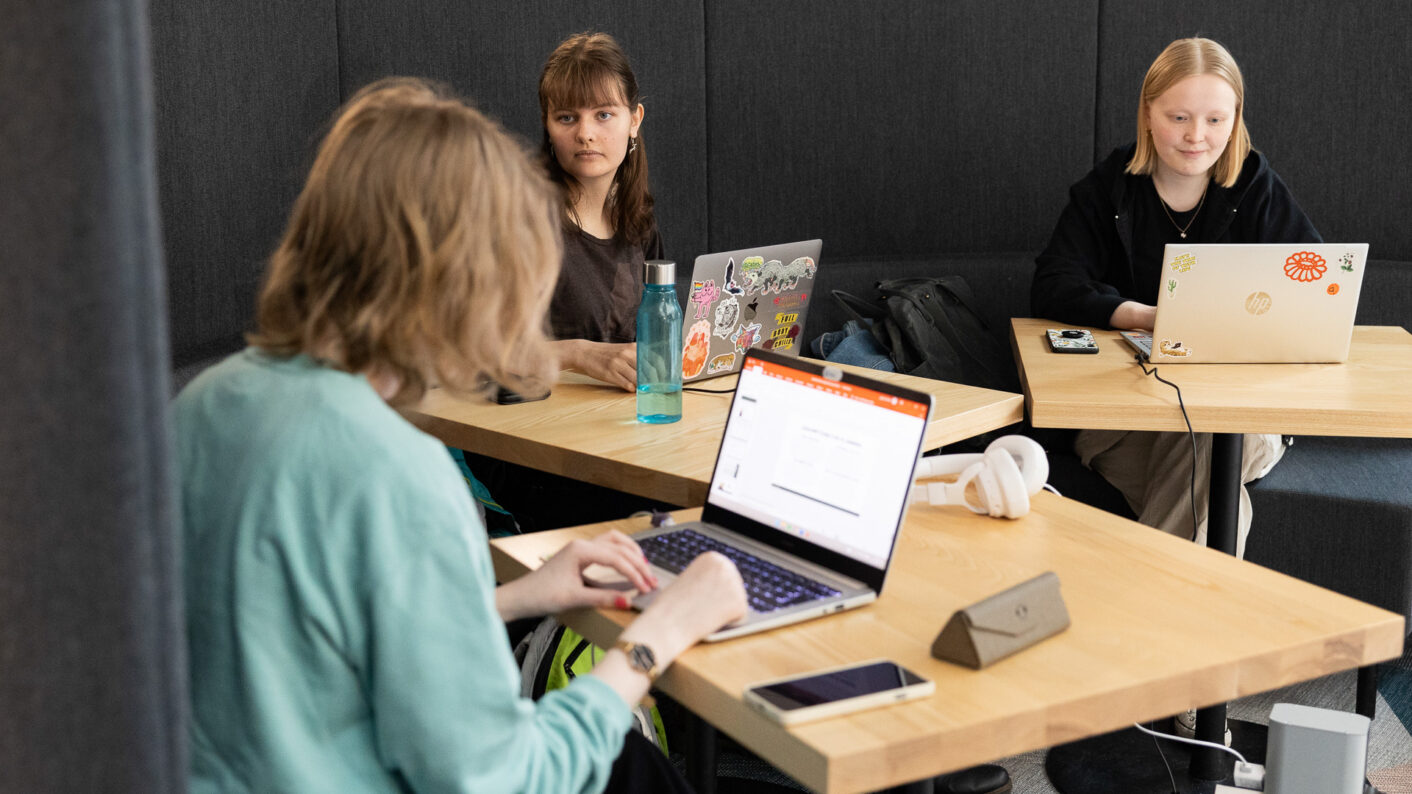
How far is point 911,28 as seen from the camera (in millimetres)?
4012

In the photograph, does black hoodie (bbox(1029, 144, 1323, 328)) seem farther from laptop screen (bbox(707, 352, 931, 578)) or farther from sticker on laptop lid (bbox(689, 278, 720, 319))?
laptop screen (bbox(707, 352, 931, 578))

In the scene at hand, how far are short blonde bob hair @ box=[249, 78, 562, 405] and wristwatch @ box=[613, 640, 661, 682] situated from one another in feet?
1.03

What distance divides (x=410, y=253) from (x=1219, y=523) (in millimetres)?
1855

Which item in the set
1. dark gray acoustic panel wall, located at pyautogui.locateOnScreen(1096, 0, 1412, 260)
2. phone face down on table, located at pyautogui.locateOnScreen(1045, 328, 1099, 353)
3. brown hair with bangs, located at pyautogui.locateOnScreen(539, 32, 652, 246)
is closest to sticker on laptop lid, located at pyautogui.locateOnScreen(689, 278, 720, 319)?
brown hair with bangs, located at pyautogui.locateOnScreen(539, 32, 652, 246)

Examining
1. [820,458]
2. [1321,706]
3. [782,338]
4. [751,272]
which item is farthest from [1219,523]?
[820,458]

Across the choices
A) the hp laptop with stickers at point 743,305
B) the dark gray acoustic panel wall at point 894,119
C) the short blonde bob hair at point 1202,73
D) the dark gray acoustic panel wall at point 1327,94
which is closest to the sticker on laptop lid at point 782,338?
the hp laptop with stickers at point 743,305

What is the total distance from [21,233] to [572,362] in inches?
66.5

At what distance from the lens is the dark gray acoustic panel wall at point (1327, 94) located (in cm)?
380

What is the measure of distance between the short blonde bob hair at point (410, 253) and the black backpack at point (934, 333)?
7.13ft

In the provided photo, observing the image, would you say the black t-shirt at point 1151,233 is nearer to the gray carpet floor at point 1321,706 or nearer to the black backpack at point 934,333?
the black backpack at point 934,333

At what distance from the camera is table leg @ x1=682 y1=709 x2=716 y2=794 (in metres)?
1.83

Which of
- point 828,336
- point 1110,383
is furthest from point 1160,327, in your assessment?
point 828,336

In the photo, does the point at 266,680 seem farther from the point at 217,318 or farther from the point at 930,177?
the point at 930,177

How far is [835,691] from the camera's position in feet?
3.78
